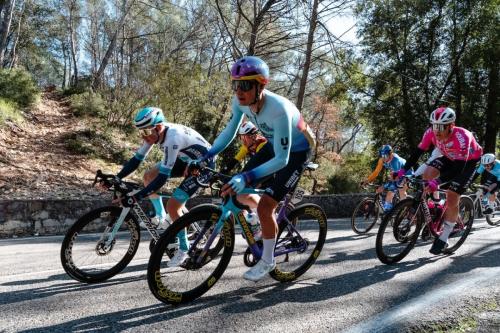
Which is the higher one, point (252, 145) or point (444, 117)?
point (444, 117)

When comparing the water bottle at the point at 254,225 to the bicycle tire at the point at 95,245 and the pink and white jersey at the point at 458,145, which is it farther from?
the pink and white jersey at the point at 458,145

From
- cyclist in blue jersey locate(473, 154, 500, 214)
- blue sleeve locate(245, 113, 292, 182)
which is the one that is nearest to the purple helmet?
blue sleeve locate(245, 113, 292, 182)

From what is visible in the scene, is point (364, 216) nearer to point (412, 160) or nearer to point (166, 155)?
point (412, 160)

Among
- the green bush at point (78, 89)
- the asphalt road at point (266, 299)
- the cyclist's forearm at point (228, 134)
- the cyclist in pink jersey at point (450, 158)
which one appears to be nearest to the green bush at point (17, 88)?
the green bush at point (78, 89)

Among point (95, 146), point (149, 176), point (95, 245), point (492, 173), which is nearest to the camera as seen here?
point (95, 245)

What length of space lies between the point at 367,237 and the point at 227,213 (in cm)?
498

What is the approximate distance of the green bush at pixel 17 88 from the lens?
62.5ft

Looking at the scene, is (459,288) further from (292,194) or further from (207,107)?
(207,107)

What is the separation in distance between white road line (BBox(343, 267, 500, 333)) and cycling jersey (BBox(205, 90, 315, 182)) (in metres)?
1.50

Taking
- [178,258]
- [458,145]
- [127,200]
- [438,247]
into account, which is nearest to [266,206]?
[178,258]

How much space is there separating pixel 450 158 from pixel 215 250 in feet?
14.2

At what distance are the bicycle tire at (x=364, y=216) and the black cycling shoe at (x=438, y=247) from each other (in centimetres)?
263

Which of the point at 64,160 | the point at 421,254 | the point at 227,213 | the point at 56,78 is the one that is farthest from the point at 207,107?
the point at 56,78

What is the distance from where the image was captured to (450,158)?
6430 millimetres
